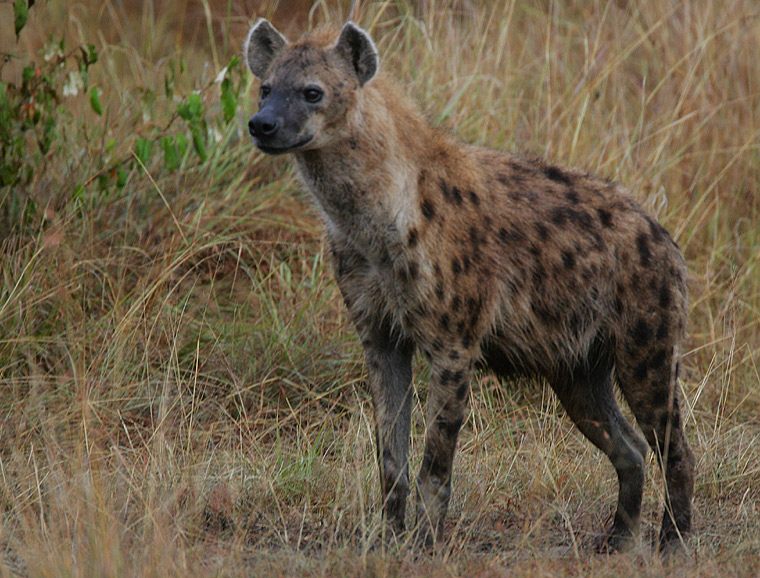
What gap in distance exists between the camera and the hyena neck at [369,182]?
4055mm

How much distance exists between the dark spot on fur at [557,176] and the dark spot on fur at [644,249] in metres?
0.37

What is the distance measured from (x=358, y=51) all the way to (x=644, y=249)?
1339mm

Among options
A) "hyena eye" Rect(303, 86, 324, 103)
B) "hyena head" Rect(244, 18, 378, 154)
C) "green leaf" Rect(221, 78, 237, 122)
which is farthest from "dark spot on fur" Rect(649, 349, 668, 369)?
"green leaf" Rect(221, 78, 237, 122)

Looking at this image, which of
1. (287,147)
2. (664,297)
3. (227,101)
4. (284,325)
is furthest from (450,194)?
(284,325)

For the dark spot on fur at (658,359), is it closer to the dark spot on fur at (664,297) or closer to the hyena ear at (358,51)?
the dark spot on fur at (664,297)

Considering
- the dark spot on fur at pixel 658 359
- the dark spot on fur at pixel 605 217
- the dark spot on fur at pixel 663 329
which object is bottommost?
the dark spot on fur at pixel 658 359

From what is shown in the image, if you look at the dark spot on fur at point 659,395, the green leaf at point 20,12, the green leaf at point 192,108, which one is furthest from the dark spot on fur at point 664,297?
the green leaf at point 20,12

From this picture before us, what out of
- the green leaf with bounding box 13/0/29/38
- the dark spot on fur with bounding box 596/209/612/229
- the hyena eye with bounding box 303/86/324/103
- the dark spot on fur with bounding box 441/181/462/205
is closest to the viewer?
the hyena eye with bounding box 303/86/324/103

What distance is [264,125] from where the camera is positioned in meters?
3.92

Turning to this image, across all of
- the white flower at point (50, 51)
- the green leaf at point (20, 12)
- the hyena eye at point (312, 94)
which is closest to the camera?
the hyena eye at point (312, 94)

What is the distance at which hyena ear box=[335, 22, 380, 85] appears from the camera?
4.11 m

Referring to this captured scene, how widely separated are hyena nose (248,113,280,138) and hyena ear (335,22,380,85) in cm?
41

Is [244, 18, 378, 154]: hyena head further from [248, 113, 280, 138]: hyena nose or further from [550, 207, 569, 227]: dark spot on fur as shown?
[550, 207, 569, 227]: dark spot on fur

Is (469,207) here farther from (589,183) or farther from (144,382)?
(144,382)
